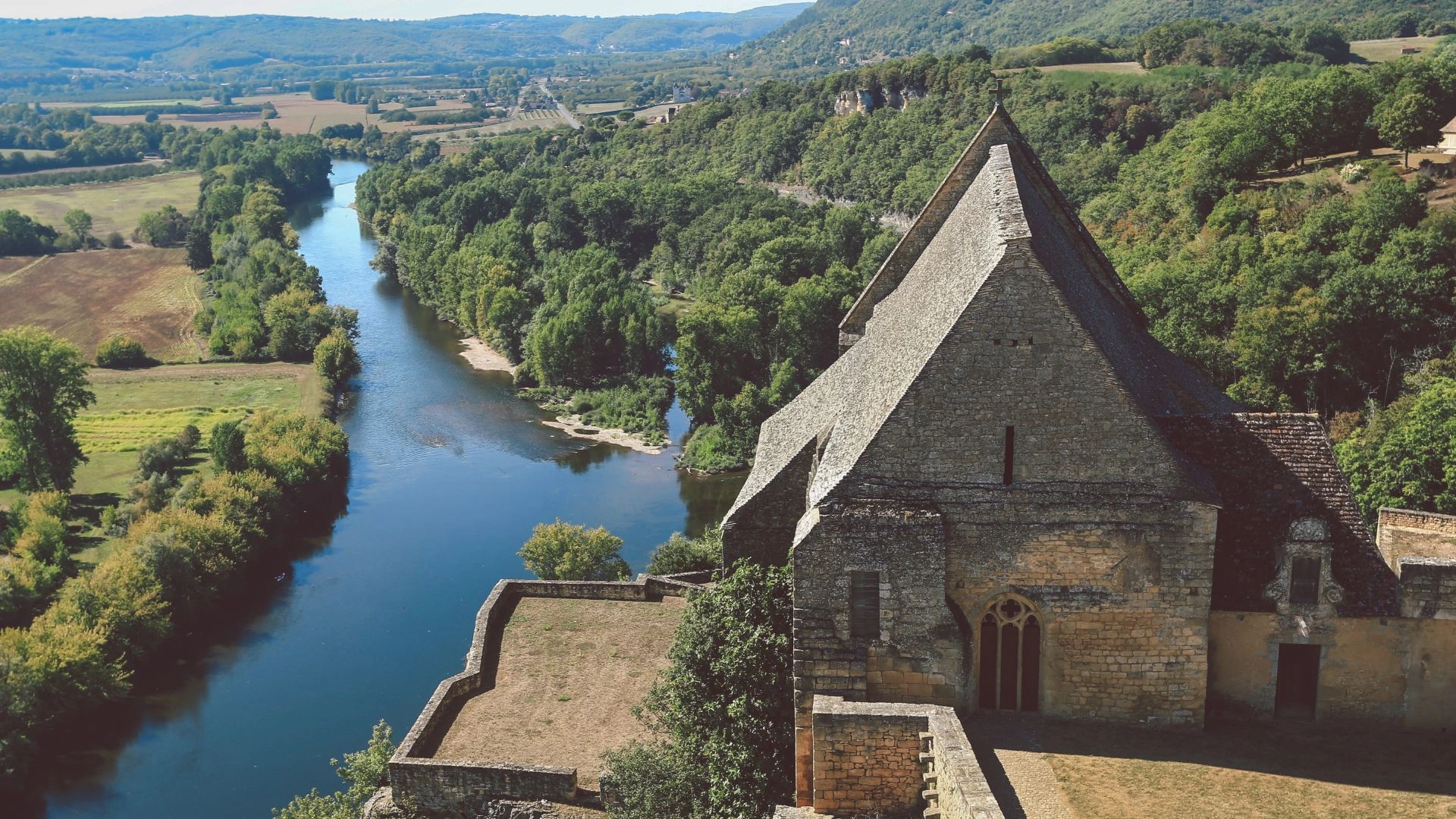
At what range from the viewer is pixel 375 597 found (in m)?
50.1

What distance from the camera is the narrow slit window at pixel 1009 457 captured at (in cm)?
1833

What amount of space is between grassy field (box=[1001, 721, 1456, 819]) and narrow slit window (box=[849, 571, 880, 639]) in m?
3.15

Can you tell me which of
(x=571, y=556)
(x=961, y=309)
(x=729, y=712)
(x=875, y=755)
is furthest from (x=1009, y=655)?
(x=571, y=556)

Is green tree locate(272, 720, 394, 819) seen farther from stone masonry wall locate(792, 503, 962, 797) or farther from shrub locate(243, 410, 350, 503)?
shrub locate(243, 410, 350, 503)

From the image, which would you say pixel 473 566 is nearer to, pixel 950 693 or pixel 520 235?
pixel 950 693

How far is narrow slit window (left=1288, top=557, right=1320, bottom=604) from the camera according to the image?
18.7 metres

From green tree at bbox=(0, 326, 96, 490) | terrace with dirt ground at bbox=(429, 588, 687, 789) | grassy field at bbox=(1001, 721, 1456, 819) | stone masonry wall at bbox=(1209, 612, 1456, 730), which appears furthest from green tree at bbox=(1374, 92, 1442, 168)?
green tree at bbox=(0, 326, 96, 490)

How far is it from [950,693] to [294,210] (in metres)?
153

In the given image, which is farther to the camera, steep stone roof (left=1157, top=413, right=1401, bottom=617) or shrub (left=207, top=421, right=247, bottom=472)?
shrub (left=207, top=421, right=247, bottom=472)

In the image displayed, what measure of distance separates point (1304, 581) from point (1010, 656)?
4645mm

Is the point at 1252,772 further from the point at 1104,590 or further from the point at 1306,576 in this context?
the point at 1104,590

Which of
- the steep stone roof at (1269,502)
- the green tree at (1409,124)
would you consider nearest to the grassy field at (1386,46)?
the green tree at (1409,124)

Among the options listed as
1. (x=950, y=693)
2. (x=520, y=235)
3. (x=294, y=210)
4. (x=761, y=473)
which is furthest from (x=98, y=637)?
(x=294, y=210)

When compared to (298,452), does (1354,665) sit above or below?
above
